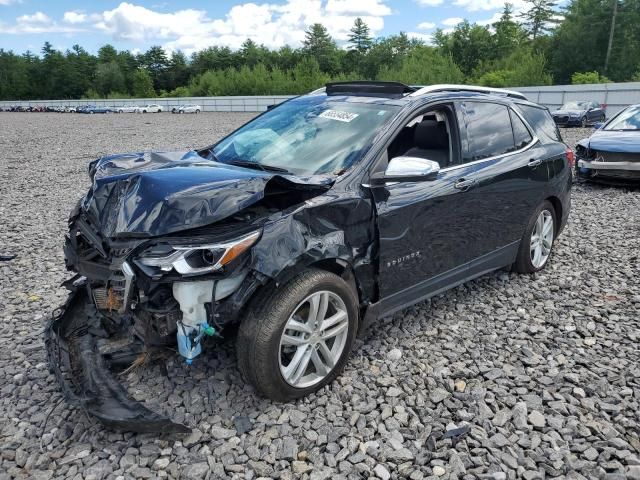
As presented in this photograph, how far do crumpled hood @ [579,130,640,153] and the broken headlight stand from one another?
866 centimetres

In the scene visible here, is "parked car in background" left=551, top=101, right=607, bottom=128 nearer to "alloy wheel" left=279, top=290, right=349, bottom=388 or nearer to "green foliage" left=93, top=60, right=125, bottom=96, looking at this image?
"alloy wheel" left=279, top=290, right=349, bottom=388

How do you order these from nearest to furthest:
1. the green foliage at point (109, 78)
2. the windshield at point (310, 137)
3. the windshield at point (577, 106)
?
the windshield at point (310, 137) → the windshield at point (577, 106) → the green foliage at point (109, 78)

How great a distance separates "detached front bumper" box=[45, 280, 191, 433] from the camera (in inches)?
104

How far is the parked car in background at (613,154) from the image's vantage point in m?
9.02

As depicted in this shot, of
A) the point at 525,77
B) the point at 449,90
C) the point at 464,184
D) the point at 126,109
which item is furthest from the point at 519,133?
the point at 126,109

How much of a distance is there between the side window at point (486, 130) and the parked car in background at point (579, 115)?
21.5 meters

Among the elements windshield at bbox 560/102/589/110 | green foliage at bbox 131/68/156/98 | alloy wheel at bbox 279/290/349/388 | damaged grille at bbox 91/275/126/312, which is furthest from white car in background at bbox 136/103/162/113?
alloy wheel at bbox 279/290/349/388

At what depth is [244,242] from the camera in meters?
2.69

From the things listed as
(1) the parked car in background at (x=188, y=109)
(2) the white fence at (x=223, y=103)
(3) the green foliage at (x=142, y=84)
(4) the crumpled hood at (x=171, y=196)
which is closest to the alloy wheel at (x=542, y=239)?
(4) the crumpled hood at (x=171, y=196)

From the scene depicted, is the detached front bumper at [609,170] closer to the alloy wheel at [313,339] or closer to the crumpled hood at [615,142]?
the crumpled hood at [615,142]

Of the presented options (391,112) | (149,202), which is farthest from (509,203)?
(149,202)

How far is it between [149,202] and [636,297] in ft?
14.1

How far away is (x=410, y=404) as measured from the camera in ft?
10.3

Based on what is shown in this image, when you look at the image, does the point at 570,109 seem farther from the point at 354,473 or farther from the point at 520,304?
the point at 354,473
